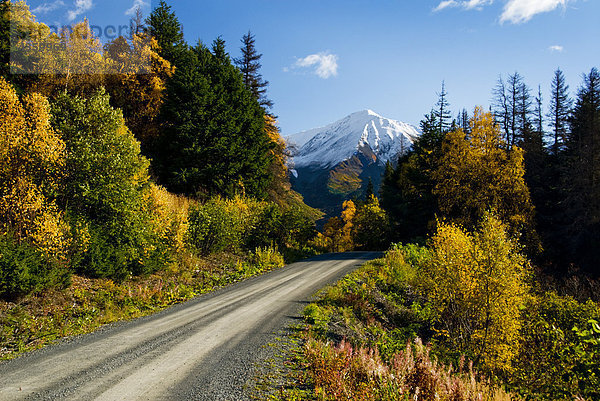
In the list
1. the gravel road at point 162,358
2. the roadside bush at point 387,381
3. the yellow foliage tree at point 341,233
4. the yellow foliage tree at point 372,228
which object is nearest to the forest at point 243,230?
the roadside bush at point 387,381

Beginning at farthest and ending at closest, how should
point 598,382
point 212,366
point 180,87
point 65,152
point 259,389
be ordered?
point 180,87, point 65,152, point 598,382, point 212,366, point 259,389

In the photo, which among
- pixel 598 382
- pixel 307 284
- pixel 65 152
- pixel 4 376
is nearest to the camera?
pixel 4 376

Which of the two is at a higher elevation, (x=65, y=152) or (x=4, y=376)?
(x=65, y=152)

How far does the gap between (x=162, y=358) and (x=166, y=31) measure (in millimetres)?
36762

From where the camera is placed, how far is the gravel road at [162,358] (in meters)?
5.43

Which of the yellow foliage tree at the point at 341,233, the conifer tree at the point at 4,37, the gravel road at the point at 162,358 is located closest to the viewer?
the gravel road at the point at 162,358

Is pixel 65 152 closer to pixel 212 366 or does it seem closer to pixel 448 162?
pixel 212 366

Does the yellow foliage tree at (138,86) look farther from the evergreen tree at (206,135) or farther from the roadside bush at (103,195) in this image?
the roadside bush at (103,195)

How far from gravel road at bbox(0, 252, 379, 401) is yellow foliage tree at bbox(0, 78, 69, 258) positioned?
4.29 m

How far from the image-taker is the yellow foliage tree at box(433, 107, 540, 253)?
24.0 meters

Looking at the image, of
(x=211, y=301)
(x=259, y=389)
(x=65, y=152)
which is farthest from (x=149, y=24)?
(x=259, y=389)

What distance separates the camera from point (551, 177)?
3077 centimetres

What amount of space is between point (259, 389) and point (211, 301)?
7.34 m

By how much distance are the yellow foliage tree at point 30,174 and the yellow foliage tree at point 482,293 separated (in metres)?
13.8
